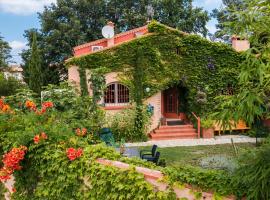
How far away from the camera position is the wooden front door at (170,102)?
859 inches

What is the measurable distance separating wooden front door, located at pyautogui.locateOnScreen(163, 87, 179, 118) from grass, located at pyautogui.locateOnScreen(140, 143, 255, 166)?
5768 mm

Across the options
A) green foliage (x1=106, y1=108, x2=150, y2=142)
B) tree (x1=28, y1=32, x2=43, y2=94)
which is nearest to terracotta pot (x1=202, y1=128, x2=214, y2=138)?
green foliage (x1=106, y1=108, x2=150, y2=142)

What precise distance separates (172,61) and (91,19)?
1801cm

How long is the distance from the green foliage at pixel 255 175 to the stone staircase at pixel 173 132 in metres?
15.0

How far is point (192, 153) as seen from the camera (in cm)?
1448

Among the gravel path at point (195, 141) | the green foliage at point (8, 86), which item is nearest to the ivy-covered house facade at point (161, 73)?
the gravel path at point (195, 141)

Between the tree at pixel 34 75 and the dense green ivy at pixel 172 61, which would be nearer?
the dense green ivy at pixel 172 61

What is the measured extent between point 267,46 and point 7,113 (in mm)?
6374

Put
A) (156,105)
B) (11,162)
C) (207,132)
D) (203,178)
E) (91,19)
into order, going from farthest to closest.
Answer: (91,19)
(156,105)
(207,132)
(11,162)
(203,178)

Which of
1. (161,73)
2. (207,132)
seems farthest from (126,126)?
(207,132)

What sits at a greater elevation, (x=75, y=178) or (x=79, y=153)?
(x=79, y=153)

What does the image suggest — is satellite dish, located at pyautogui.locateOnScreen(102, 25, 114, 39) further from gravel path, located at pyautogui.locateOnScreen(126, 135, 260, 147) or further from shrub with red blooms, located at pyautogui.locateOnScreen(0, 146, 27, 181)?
shrub with red blooms, located at pyautogui.locateOnScreen(0, 146, 27, 181)

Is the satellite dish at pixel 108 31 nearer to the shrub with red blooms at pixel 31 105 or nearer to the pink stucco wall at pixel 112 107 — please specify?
the pink stucco wall at pixel 112 107

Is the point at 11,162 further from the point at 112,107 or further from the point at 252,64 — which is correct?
the point at 112,107
